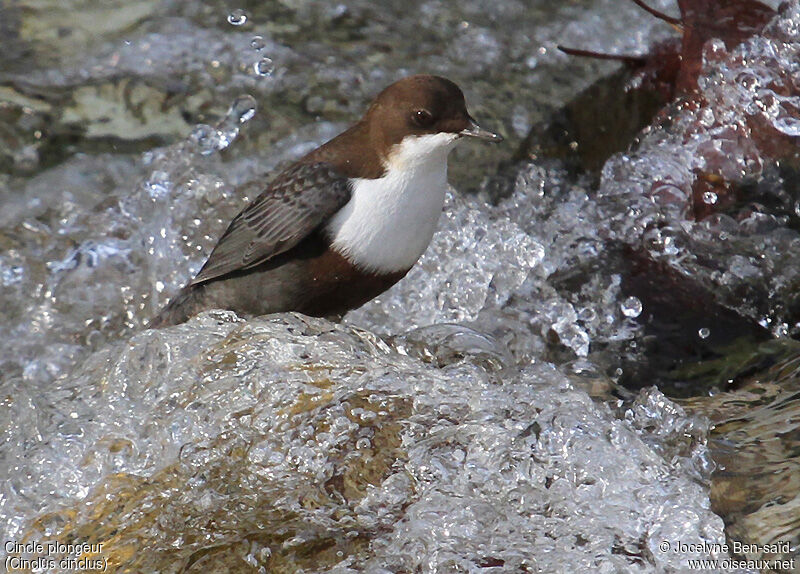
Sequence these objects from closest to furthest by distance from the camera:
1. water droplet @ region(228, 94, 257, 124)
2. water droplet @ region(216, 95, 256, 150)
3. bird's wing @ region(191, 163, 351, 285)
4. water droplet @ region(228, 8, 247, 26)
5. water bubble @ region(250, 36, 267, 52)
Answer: bird's wing @ region(191, 163, 351, 285), water droplet @ region(216, 95, 256, 150), water droplet @ region(228, 94, 257, 124), water bubble @ region(250, 36, 267, 52), water droplet @ region(228, 8, 247, 26)

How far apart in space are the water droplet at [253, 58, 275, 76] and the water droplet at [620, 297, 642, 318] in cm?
263

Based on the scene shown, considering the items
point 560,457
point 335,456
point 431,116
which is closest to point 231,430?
point 335,456

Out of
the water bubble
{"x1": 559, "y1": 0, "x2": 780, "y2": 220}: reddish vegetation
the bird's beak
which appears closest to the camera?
the bird's beak

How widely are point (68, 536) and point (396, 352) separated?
3.47 feet

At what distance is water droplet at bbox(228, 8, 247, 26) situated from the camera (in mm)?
5812

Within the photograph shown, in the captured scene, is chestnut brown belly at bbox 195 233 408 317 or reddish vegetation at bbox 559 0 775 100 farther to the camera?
reddish vegetation at bbox 559 0 775 100

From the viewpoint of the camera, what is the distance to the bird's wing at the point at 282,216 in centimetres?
335

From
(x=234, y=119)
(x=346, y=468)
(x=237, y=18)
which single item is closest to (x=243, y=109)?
(x=234, y=119)

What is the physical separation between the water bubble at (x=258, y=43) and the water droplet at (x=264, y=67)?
3.9 inches

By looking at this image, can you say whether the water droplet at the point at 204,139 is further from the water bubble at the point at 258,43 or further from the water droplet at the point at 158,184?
the water bubble at the point at 258,43

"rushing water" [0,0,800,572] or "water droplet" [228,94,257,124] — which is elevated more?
"rushing water" [0,0,800,572]

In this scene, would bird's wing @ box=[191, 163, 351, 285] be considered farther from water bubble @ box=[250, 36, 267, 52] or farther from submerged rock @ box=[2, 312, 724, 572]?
water bubble @ box=[250, 36, 267, 52]

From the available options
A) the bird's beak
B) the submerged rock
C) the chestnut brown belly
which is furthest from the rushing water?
the bird's beak

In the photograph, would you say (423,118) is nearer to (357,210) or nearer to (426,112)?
(426,112)
